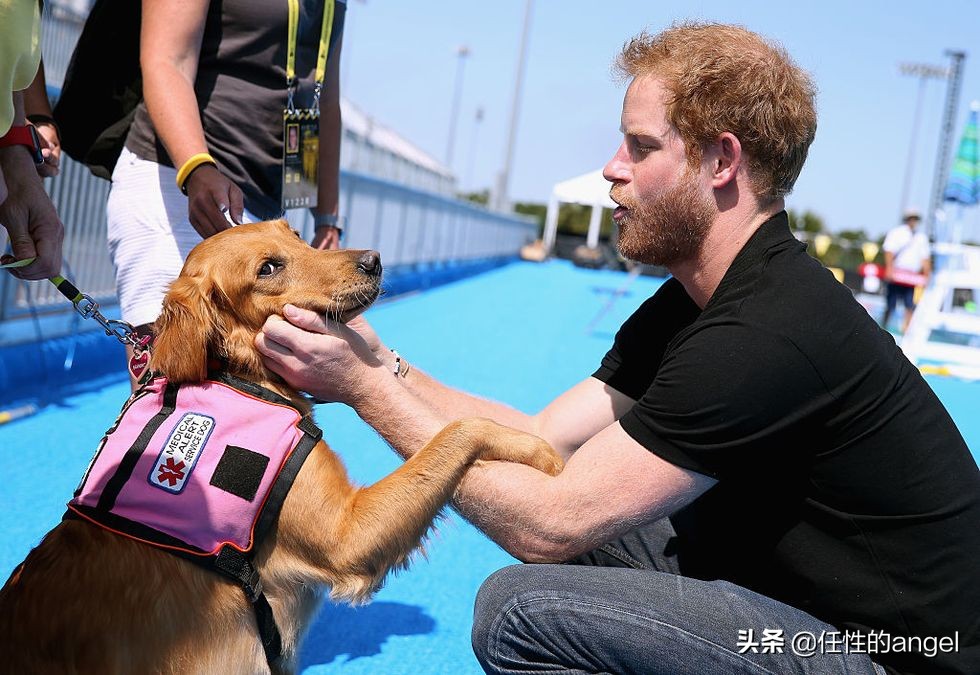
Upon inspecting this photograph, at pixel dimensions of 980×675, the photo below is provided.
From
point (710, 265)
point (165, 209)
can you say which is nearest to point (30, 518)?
point (165, 209)

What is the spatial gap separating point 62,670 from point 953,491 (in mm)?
2134

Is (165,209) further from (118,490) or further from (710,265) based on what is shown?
(710,265)

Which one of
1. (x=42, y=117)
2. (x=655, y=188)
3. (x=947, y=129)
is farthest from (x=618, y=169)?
(x=947, y=129)

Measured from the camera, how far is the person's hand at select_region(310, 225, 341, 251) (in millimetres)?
3486

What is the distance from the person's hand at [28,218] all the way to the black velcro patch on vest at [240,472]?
97 centimetres

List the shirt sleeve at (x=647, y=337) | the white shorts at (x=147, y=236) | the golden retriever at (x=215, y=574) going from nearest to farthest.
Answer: the golden retriever at (x=215, y=574) < the white shorts at (x=147, y=236) < the shirt sleeve at (x=647, y=337)

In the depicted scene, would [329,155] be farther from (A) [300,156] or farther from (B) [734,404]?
(B) [734,404]

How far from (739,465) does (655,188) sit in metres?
0.83

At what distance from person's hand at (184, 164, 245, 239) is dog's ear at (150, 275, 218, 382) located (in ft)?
0.93

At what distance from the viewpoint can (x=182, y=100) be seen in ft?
8.91

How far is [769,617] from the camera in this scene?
2168 mm

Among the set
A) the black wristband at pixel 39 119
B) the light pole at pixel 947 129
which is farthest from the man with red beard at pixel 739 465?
the light pole at pixel 947 129

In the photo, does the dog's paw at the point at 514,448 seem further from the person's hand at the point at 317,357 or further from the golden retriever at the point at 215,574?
the person's hand at the point at 317,357

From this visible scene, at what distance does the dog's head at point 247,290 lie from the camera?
238cm
